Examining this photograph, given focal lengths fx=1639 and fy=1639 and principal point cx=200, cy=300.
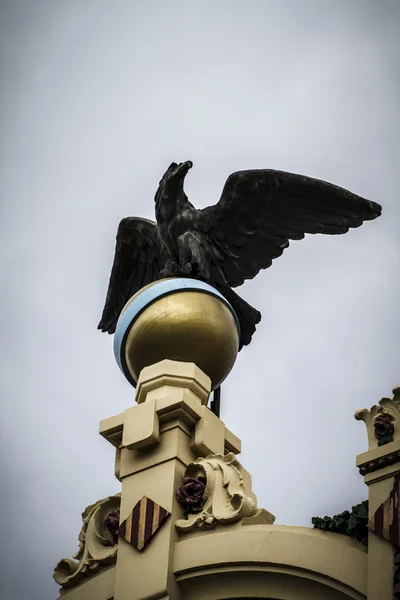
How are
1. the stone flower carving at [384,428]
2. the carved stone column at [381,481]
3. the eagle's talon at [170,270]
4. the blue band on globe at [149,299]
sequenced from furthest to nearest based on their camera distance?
the eagle's talon at [170,270], the blue band on globe at [149,299], the stone flower carving at [384,428], the carved stone column at [381,481]

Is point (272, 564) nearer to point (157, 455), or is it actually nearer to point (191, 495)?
point (191, 495)

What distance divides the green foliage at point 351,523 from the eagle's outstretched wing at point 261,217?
→ 434 cm

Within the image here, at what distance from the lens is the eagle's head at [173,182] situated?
19.1 meters

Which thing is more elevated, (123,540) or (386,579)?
(123,540)

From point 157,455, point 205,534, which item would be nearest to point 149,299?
point 157,455

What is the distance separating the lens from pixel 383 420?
15.4 meters

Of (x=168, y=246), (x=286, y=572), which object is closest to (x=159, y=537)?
(x=286, y=572)

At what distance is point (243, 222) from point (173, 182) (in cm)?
95

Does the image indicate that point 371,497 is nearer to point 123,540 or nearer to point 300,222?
point 123,540

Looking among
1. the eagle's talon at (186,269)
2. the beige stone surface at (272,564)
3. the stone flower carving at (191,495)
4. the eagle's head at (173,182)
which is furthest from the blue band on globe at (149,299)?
the beige stone surface at (272,564)

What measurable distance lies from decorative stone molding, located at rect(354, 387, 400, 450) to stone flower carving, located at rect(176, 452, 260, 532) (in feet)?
5.11

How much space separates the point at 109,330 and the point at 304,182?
3.30 meters

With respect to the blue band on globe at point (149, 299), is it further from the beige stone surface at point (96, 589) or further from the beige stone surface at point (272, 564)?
the beige stone surface at point (272, 564)

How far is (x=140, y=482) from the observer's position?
1697 cm
